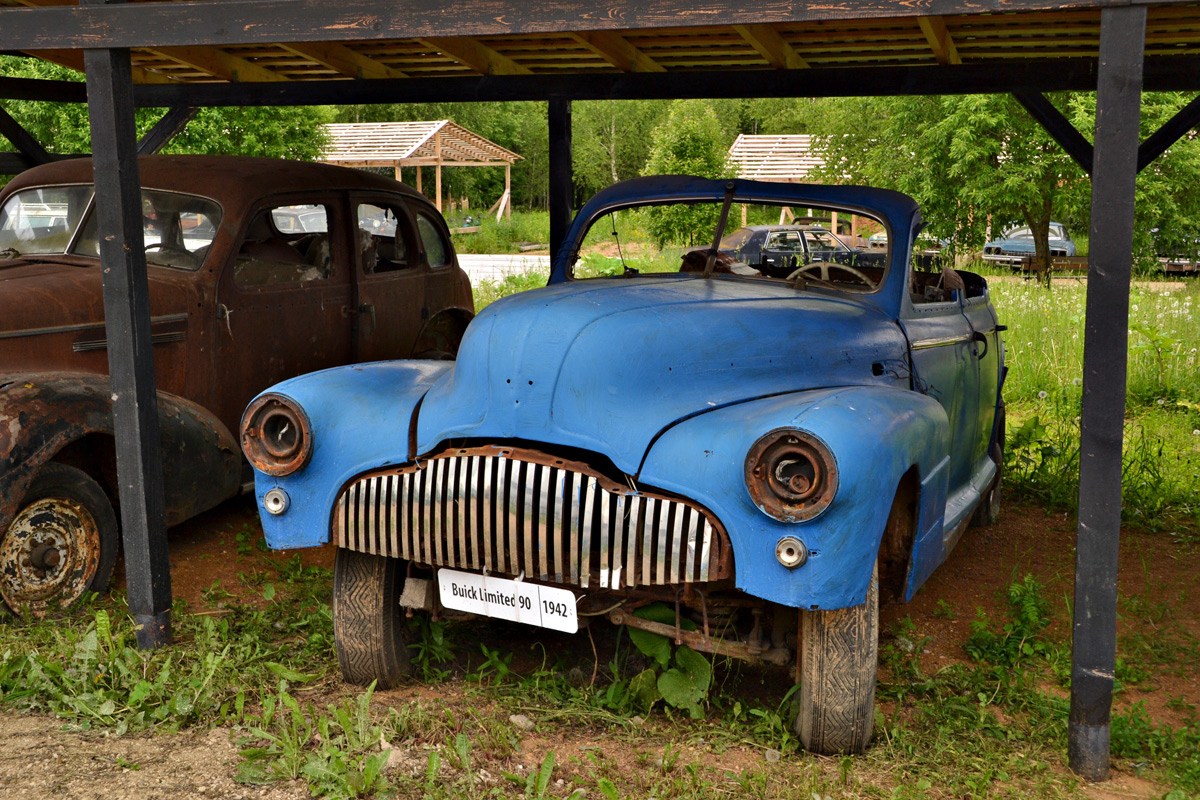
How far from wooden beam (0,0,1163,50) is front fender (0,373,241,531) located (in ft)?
4.36

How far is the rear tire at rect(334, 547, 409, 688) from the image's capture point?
11.9ft

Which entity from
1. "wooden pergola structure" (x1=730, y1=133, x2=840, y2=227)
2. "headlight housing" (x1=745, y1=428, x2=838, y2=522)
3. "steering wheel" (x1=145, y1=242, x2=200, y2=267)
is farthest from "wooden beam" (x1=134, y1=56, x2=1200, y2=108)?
"wooden pergola structure" (x1=730, y1=133, x2=840, y2=227)

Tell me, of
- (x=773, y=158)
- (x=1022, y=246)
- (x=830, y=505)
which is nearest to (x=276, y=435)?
(x=830, y=505)

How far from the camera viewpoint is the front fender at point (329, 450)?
3385mm

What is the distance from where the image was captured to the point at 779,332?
3682mm

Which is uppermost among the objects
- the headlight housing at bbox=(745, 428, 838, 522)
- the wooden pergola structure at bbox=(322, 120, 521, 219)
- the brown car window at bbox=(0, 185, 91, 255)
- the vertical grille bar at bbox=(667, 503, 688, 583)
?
the wooden pergola structure at bbox=(322, 120, 521, 219)

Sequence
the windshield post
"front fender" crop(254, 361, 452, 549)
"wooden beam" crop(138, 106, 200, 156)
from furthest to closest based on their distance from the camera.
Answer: "wooden beam" crop(138, 106, 200, 156) < the windshield post < "front fender" crop(254, 361, 452, 549)

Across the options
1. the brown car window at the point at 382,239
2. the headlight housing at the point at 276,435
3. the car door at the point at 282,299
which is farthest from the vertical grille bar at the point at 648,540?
the brown car window at the point at 382,239

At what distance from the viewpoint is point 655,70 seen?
6383 millimetres

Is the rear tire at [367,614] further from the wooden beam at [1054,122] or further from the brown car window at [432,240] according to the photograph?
the wooden beam at [1054,122]

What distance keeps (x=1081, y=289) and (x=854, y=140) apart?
7.96 meters

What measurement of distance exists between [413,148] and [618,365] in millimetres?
24664

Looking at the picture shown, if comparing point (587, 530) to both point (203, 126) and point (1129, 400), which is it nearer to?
point (1129, 400)

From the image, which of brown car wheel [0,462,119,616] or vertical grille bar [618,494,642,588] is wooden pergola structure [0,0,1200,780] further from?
vertical grille bar [618,494,642,588]
